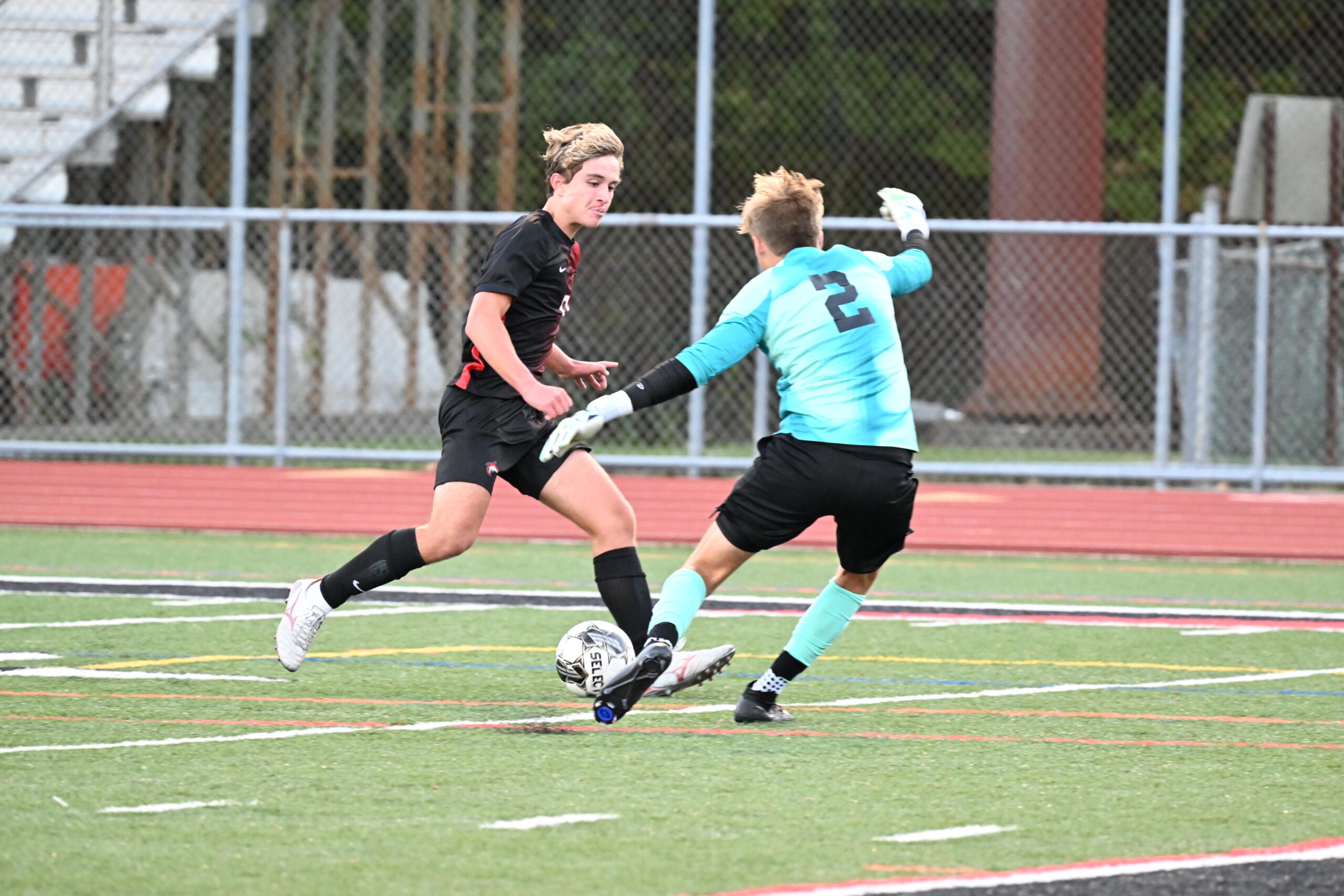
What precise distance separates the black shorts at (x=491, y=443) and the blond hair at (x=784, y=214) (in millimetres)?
1020

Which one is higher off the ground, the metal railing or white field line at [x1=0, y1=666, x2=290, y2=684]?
the metal railing

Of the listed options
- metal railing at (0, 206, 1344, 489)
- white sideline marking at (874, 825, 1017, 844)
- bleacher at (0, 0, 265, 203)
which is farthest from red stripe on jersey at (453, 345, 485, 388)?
bleacher at (0, 0, 265, 203)

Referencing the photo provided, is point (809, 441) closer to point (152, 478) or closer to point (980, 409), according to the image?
point (152, 478)

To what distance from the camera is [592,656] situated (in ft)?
21.3

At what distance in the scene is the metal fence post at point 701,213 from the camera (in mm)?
14062

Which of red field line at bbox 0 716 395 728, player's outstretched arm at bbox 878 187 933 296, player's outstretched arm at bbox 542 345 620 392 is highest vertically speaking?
player's outstretched arm at bbox 878 187 933 296

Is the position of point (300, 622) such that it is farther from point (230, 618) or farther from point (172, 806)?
point (230, 618)

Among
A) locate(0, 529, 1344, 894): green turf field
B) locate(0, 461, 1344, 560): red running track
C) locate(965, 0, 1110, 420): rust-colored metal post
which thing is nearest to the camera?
locate(0, 529, 1344, 894): green turf field

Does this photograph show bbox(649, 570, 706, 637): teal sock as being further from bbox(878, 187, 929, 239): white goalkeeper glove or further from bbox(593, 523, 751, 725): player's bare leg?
bbox(878, 187, 929, 239): white goalkeeper glove

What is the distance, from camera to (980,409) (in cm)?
1734

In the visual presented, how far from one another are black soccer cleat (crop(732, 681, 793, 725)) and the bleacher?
42.8 ft

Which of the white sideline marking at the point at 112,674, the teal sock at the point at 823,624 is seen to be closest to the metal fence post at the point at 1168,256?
the teal sock at the point at 823,624

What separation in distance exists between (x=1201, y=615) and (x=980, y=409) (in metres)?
7.42

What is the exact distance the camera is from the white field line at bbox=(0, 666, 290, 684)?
7.28 metres
